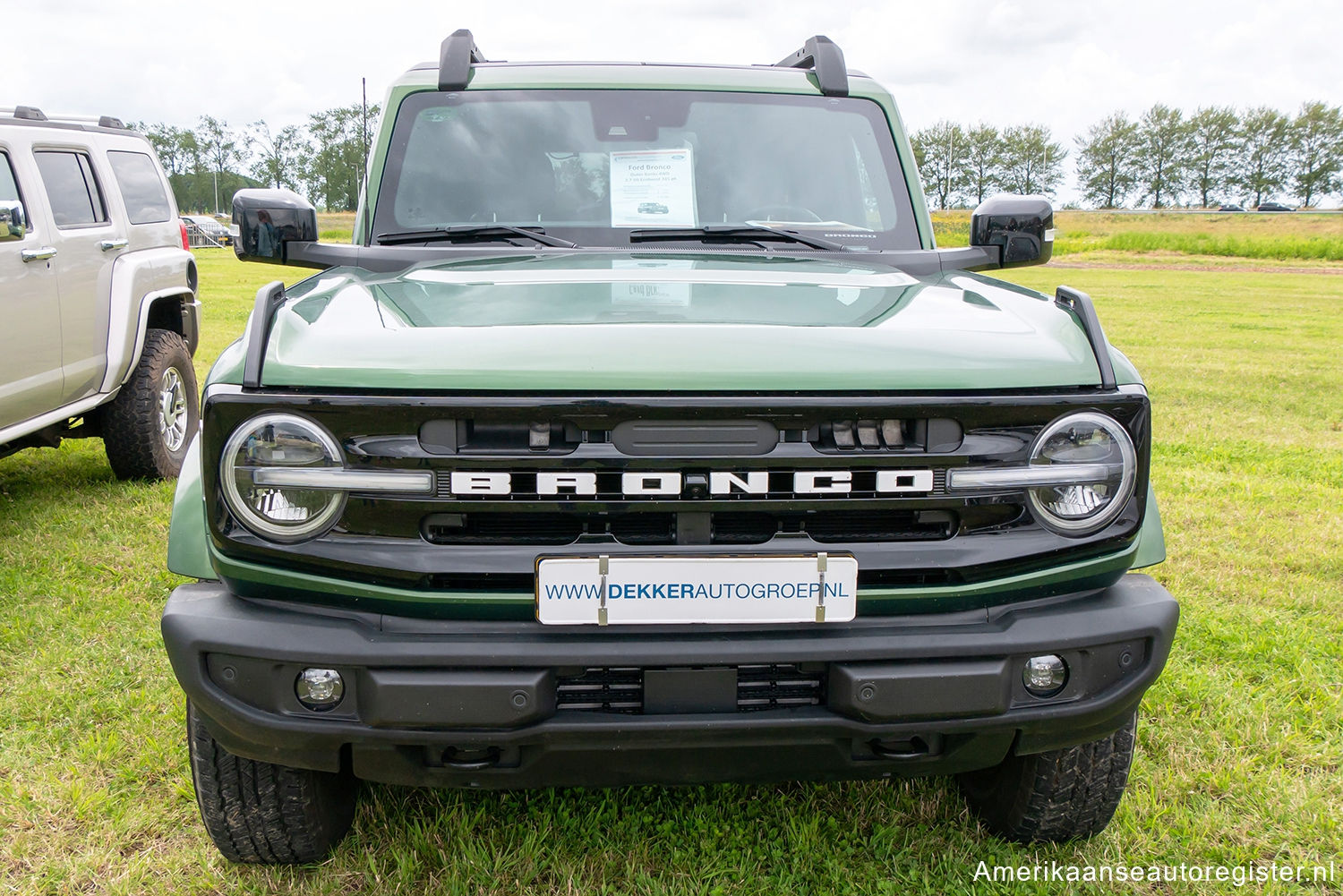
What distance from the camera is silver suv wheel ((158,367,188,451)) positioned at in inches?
222

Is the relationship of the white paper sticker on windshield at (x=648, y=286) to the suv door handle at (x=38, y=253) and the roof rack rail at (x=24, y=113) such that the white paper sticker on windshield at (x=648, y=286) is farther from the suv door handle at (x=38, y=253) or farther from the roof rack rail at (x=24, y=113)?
the roof rack rail at (x=24, y=113)

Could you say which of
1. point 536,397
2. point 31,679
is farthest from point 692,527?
point 31,679

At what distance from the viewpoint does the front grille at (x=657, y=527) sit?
69.8 inches

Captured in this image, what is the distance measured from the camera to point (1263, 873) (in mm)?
2330

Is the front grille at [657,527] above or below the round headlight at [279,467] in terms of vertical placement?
below

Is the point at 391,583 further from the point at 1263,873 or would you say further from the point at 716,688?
the point at 1263,873

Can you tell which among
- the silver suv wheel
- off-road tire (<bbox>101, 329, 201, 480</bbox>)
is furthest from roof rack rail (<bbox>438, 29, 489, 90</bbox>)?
the silver suv wheel

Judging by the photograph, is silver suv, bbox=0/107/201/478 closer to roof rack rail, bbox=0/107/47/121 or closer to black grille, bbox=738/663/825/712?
roof rack rail, bbox=0/107/47/121

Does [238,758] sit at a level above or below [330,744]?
below

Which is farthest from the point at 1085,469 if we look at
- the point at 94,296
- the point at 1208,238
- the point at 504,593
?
the point at 1208,238

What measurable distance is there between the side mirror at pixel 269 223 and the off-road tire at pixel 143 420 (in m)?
2.90

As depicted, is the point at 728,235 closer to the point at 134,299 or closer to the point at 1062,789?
the point at 1062,789

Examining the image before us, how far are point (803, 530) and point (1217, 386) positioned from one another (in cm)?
870

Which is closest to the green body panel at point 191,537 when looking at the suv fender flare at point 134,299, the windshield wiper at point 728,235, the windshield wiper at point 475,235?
the windshield wiper at point 475,235
